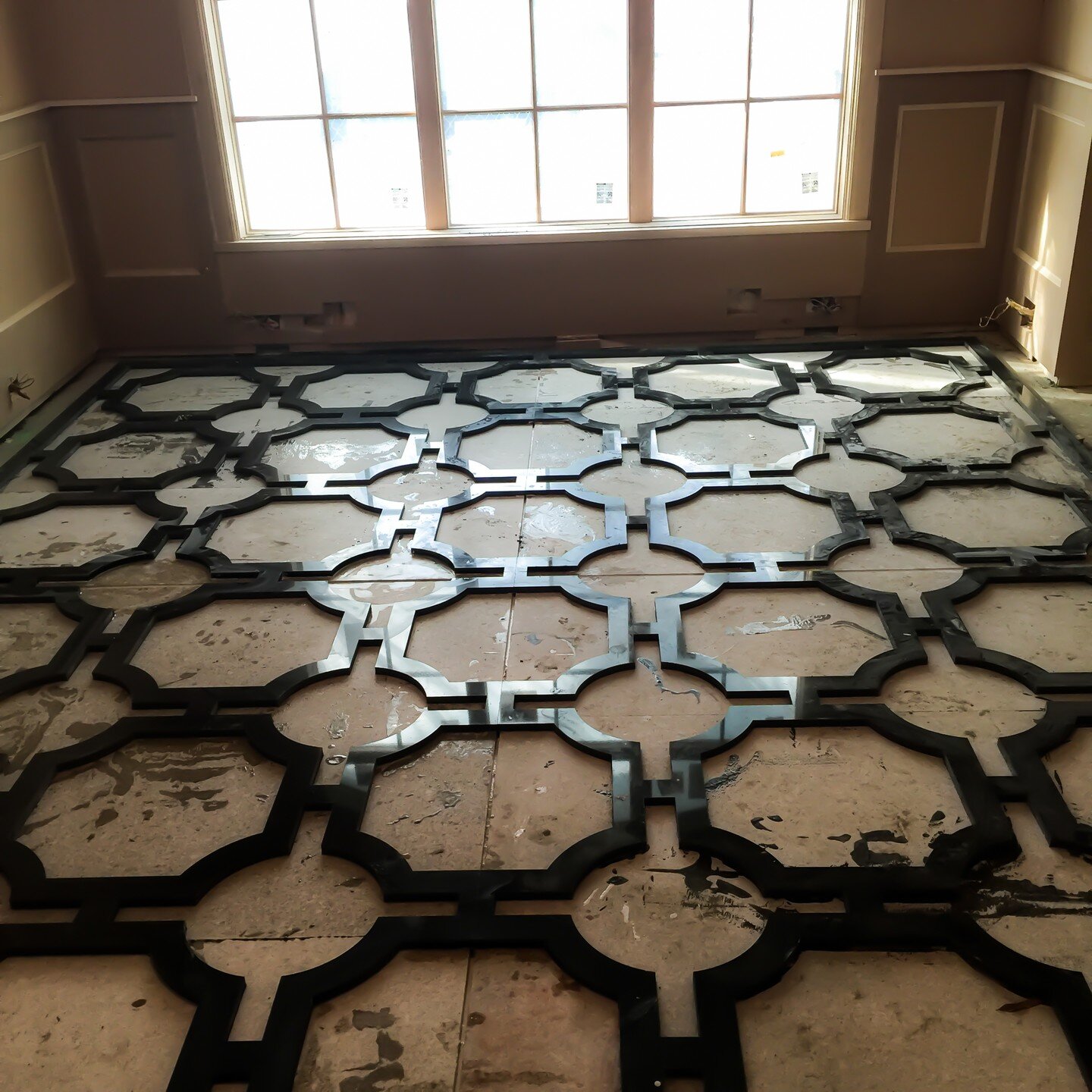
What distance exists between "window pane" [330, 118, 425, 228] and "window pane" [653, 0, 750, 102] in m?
1.01

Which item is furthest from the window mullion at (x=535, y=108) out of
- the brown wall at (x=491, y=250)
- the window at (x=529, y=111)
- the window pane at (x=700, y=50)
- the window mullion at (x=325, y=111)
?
the window mullion at (x=325, y=111)

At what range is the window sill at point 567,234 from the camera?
441cm

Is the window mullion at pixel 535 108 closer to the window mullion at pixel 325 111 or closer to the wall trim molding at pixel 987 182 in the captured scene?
the window mullion at pixel 325 111

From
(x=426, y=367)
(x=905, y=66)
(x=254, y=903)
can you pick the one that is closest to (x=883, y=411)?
(x=905, y=66)

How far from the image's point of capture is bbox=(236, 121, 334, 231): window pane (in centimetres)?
443

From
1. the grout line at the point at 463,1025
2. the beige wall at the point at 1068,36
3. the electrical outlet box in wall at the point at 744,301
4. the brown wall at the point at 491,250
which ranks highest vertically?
the beige wall at the point at 1068,36

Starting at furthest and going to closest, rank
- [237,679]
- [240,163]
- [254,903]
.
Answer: [240,163] < [237,679] < [254,903]

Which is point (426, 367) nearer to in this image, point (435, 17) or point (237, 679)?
point (435, 17)

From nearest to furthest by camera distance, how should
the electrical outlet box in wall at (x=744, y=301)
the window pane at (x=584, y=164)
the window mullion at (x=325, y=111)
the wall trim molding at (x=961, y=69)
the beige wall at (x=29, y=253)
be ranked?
the beige wall at (x=29, y=253)
the wall trim molding at (x=961, y=69)
the window mullion at (x=325, y=111)
the window pane at (x=584, y=164)
the electrical outlet box in wall at (x=744, y=301)

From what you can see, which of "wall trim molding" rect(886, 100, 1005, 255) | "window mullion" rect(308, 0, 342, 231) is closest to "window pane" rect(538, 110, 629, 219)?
"window mullion" rect(308, 0, 342, 231)

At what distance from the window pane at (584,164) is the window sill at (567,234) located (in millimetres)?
83

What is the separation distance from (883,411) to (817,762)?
1953mm

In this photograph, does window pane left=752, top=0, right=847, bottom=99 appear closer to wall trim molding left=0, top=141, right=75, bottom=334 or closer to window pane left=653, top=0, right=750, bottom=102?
window pane left=653, top=0, right=750, bottom=102

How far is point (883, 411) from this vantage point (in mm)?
3787
